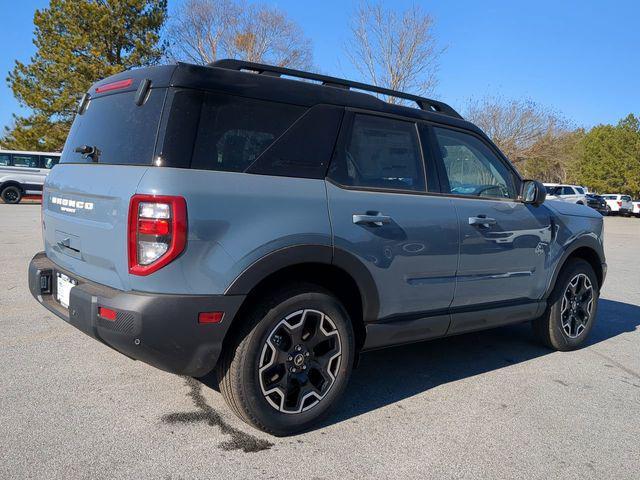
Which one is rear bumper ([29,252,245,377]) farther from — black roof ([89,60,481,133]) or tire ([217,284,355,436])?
black roof ([89,60,481,133])

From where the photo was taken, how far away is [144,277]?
269 centimetres

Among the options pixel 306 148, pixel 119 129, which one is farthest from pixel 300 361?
pixel 119 129

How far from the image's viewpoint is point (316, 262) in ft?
10.1

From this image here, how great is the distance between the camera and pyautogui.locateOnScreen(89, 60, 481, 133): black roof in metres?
2.87

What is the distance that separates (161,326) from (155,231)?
0.46 m

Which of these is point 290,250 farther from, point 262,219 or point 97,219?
point 97,219

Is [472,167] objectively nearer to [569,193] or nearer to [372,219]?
[372,219]

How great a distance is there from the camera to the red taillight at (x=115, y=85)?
321 centimetres

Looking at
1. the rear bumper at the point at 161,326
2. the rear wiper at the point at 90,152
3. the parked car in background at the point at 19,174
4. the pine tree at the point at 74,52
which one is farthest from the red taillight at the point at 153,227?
the pine tree at the point at 74,52

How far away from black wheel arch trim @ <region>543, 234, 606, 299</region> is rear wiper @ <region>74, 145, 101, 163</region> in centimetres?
366

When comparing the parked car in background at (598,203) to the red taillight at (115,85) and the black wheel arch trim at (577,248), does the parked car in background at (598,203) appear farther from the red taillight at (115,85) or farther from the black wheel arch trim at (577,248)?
the red taillight at (115,85)

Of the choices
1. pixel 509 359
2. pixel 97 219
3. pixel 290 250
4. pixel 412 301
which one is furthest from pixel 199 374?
pixel 509 359

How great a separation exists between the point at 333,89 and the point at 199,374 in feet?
6.09

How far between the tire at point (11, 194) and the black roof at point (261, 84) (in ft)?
72.6
